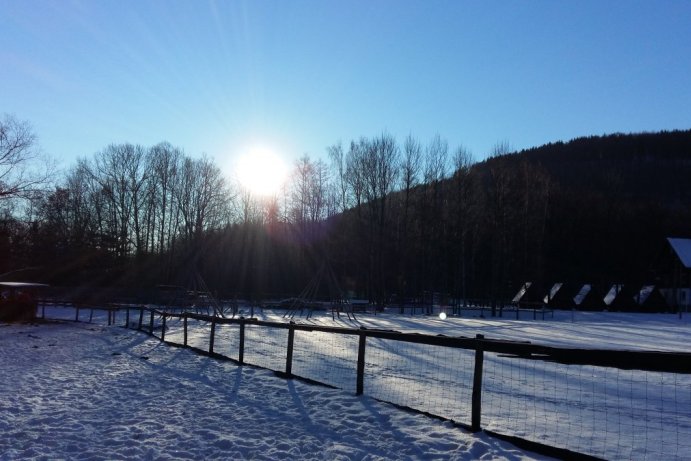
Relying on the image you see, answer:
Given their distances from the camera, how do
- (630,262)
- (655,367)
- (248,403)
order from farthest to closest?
(630,262)
(248,403)
(655,367)

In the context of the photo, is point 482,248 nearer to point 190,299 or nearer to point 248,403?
point 190,299

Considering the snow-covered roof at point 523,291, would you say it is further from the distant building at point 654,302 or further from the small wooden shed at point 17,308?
the small wooden shed at point 17,308

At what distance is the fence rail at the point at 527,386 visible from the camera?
6.56 metres

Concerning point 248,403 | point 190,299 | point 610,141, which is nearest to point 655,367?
point 248,403

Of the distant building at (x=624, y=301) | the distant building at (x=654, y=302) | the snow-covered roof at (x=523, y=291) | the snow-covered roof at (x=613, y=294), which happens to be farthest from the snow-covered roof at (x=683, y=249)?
the snow-covered roof at (x=523, y=291)

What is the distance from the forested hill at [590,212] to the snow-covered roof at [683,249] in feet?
10.1

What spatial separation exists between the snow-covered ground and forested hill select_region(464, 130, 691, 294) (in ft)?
174

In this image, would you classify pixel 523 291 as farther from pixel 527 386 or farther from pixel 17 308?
pixel 527 386

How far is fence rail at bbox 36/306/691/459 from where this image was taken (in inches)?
258

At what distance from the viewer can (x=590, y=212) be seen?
90250 mm

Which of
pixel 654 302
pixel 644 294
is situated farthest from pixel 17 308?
pixel 644 294

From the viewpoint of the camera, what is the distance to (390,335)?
9.04 metres

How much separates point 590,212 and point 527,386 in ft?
283

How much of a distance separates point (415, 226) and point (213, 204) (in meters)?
24.6
